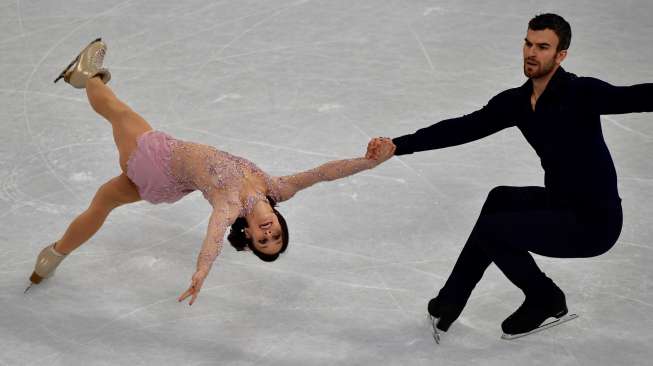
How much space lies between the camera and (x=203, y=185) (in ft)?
14.4

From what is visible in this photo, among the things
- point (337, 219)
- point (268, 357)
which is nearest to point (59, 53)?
point (337, 219)

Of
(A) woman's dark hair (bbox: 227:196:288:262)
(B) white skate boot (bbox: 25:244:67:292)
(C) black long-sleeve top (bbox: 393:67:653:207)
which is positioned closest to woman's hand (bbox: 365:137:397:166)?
(C) black long-sleeve top (bbox: 393:67:653:207)

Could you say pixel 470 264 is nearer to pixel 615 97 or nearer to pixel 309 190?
pixel 615 97

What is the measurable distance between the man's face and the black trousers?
0.57 meters

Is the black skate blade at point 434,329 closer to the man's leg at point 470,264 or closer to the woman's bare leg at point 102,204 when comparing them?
the man's leg at point 470,264

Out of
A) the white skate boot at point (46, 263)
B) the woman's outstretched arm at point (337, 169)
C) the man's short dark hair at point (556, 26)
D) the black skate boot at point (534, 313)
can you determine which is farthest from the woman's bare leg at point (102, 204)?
the man's short dark hair at point (556, 26)

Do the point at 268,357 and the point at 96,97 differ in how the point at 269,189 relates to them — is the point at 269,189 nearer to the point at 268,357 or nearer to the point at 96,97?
the point at 268,357

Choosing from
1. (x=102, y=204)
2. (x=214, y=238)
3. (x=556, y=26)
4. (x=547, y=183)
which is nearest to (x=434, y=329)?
(x=547, y=183)

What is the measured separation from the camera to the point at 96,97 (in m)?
4.95

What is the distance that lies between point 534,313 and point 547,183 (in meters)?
0.57

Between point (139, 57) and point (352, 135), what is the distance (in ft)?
5.60

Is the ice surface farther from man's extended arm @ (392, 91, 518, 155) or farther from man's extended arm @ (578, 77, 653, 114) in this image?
man's extended arm @ (578, 77, 653, 114)

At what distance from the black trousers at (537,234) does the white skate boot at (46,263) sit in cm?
191

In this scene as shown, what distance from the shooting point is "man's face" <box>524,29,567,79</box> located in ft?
12.6
